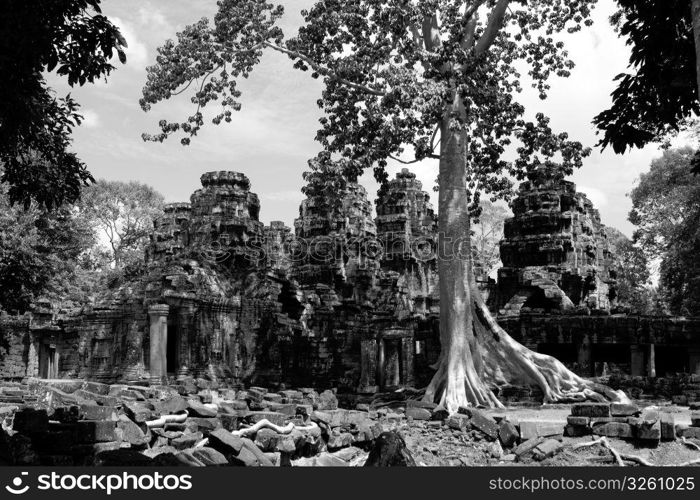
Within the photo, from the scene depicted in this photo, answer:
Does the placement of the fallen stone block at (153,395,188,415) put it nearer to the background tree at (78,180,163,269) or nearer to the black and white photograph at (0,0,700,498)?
the black and white photograph at (0,0,700,498)

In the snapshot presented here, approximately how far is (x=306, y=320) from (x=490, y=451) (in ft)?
39.4

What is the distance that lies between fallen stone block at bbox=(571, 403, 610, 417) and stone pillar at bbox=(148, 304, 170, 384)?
1036cm

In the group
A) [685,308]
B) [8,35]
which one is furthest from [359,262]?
[8,35]

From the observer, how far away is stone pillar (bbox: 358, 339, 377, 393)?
1919 centimetres

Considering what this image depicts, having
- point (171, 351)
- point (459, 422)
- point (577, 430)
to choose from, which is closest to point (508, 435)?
point (577, 430)

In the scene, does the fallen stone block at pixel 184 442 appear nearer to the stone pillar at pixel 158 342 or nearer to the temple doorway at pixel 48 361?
the stone pillar at pixel 158 342

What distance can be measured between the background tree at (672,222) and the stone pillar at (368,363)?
11.5 m

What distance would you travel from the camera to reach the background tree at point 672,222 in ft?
80.7

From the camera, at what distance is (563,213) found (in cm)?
2525

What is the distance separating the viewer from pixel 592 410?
948 cm

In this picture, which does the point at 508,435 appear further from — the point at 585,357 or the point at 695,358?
the point at 695,358

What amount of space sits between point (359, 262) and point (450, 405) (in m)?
16.3

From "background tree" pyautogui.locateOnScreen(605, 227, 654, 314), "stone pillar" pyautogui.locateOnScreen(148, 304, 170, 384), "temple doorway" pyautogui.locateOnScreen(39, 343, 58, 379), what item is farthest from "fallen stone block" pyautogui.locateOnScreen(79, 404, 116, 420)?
"background tree" pyautogui.locateOnScreen(605, 227, 654, 314)

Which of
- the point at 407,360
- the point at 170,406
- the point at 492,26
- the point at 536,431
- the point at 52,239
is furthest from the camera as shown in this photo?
the point at 52,239
